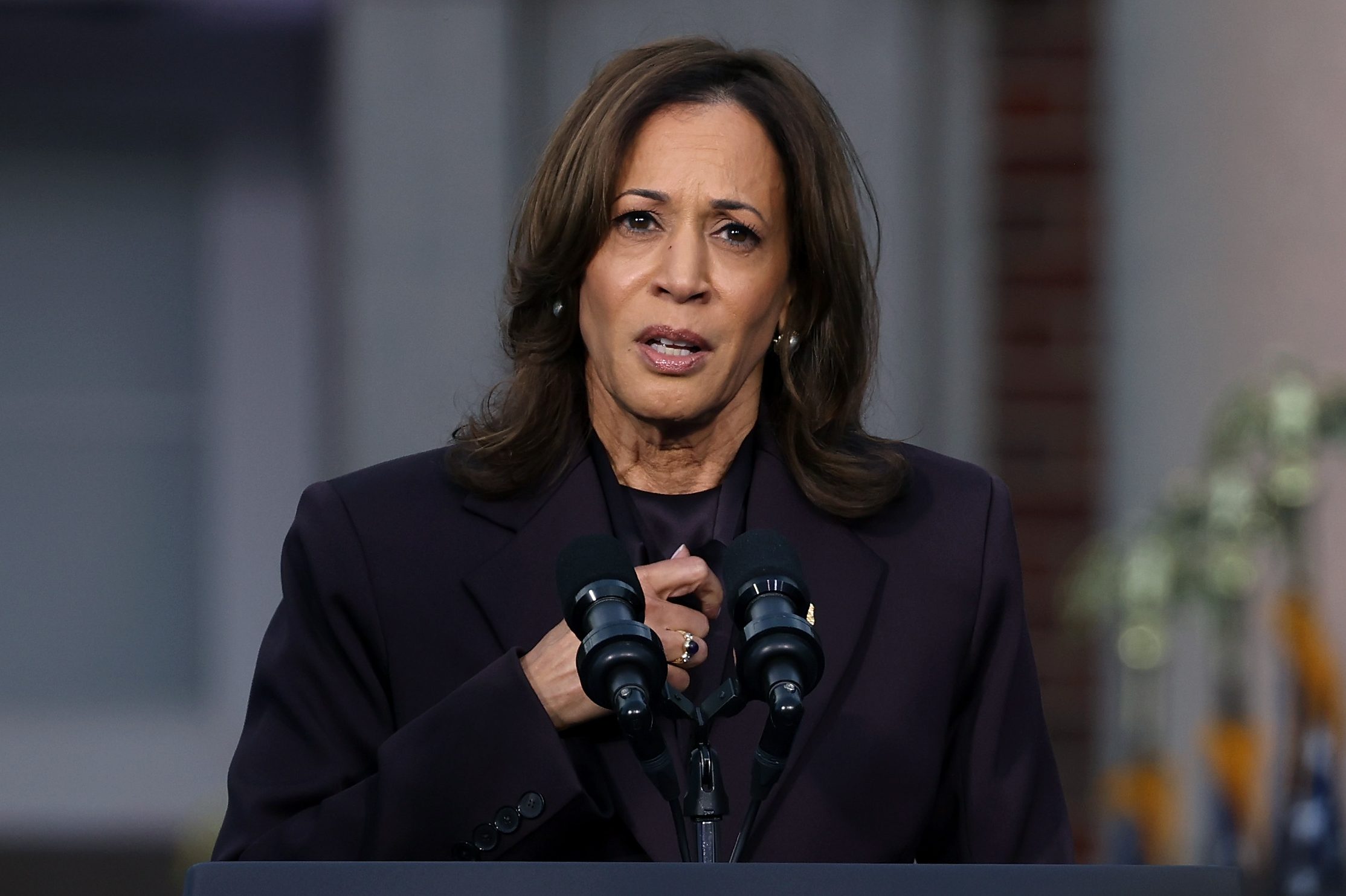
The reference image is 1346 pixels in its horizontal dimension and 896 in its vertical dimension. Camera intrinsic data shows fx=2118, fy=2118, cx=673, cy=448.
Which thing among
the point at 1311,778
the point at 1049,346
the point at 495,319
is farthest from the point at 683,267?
the point at 1049,346

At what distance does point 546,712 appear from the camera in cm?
195

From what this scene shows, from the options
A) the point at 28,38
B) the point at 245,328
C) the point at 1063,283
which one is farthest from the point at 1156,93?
the point at 28,38

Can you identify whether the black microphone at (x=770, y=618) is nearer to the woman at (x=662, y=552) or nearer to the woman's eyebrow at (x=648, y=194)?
the woman at (x=662, y=552)

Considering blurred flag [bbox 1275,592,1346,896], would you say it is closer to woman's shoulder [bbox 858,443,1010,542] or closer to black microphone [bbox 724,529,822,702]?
woman's shoulder [bbox 858,443,1010,542]

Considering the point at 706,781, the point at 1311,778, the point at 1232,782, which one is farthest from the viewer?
the point at 1232,782

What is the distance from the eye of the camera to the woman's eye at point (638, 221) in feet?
7.16

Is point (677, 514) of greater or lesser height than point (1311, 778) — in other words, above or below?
above

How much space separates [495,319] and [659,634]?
245 centimetres

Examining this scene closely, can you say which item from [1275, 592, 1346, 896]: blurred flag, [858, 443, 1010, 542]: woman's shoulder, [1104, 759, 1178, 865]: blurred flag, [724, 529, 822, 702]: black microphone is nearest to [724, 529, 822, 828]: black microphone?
[724, 529, 822, 702]: black microphone

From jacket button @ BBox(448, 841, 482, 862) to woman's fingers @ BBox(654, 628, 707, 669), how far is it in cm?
26

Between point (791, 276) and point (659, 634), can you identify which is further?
point (791, 276)

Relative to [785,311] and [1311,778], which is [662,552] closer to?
[785,311]

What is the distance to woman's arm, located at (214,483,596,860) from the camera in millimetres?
1959

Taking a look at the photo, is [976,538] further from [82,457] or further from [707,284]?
[82,457]
